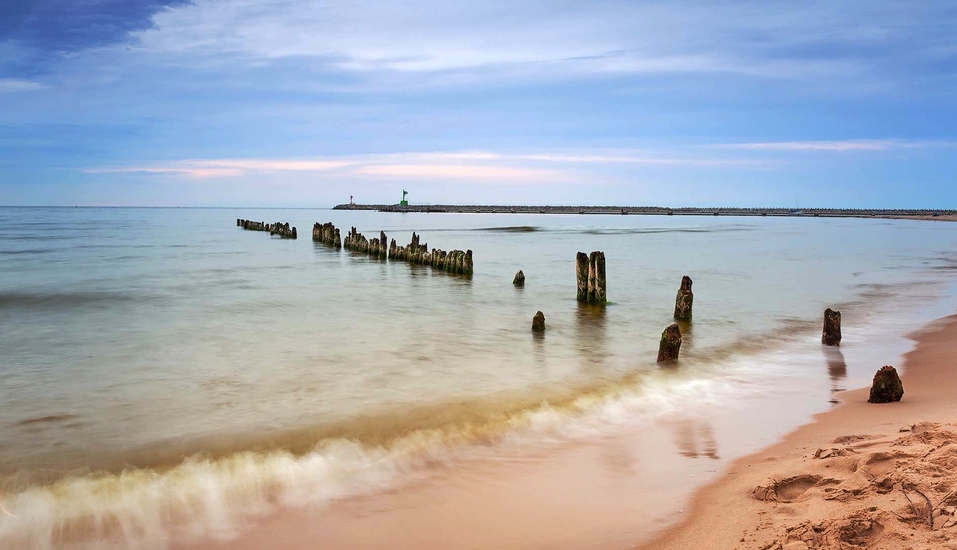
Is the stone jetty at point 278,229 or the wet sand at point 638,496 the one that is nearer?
the wet sand at point 638,496

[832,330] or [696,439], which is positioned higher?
[832,330]

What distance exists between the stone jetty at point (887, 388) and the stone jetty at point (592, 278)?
375 inches

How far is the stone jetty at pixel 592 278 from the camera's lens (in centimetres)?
1670

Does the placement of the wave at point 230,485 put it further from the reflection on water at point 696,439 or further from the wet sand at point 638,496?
the reflection on water at point 696,439

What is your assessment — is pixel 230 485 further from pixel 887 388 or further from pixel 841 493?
pixel 887 388

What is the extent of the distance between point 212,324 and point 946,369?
42.3ft

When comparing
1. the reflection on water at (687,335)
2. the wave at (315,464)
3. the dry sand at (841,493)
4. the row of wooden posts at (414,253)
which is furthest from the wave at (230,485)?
the row of wooden posts at (414,253)

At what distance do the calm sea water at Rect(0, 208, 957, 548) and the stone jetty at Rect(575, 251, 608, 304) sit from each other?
0.84 m

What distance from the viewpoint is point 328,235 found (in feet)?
137

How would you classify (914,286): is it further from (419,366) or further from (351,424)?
(351,424)

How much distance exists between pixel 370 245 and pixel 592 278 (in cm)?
1790

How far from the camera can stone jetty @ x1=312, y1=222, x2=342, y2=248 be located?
39.9 m

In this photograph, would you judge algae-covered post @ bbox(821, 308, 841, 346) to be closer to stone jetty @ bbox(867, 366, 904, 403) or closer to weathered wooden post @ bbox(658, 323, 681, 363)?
weathered wooden post @ bbox(658, 323, 681, 363)

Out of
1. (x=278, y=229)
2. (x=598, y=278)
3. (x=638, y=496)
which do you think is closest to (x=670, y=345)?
(x=638, y=496)
